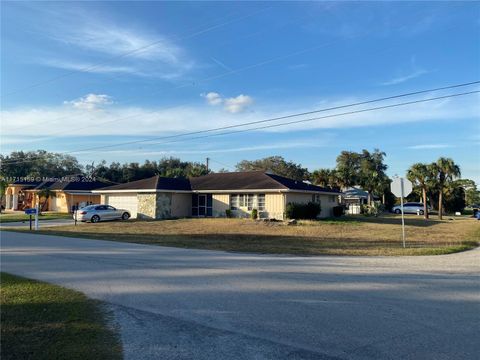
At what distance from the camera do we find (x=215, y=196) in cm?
3459

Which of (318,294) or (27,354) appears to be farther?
(318,294)

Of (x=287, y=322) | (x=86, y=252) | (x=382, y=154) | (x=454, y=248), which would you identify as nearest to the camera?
(x=287, y=322)

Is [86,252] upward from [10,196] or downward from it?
downward

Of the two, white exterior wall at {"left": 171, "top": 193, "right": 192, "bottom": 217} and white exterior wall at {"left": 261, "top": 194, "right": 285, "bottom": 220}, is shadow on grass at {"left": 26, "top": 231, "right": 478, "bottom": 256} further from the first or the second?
white exterior wall at {"left": 171, "top": 193, "right": 192, "bottom": 217}

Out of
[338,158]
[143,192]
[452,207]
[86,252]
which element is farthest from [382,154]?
[86,252]

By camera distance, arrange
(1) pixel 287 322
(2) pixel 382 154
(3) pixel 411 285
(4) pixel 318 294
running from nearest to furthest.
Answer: (1) pixel 287 322
(4) pixel 318 294
(3) pixel 411 285
(2) pixel 382 154

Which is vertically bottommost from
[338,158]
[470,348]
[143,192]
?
[470,348]

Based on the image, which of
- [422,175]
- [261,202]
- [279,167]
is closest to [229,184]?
[261,202]

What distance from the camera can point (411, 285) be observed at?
26.9 ft

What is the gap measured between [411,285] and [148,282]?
17.8ft

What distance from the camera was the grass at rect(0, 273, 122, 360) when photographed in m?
4.68

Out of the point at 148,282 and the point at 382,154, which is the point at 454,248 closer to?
the point at 148,282

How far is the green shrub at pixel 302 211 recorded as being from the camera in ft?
98.8

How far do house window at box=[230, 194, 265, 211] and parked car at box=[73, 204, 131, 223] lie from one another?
922 cm
